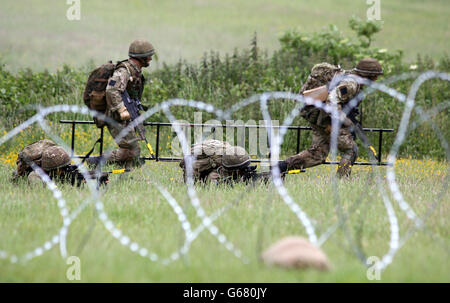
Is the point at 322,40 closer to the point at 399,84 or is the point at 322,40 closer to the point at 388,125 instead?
the point at 399,84

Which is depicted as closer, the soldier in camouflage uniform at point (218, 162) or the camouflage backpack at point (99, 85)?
the soldier in camouflage uniform at point (218, 162)

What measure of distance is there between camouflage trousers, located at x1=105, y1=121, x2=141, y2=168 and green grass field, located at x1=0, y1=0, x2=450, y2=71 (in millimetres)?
8439

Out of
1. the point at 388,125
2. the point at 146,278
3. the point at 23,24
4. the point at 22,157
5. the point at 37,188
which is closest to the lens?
the point at 146,278

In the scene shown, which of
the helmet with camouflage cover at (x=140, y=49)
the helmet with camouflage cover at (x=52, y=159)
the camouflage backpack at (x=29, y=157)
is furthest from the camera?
the helmet with camouflage cover at (x=140, y=49)

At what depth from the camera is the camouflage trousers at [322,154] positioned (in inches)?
344

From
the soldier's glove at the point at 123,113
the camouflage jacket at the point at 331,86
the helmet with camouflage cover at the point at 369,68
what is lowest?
the soldier's glove at the point at 123,113

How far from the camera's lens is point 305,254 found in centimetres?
431

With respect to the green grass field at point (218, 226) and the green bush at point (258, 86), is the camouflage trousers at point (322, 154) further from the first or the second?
the green bush at point (258, 86)

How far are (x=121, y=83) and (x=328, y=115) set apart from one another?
2.83m

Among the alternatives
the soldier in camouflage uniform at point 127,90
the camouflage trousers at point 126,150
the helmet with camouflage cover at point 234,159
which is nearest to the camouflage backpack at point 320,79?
the helmet with camouflage cover at point 234,159

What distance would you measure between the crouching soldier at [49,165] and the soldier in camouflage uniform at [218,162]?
126 cm

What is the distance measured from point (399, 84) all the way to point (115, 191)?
8.37 meters

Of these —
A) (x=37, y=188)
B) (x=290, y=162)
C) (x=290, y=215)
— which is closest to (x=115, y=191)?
(x=37, y=188)

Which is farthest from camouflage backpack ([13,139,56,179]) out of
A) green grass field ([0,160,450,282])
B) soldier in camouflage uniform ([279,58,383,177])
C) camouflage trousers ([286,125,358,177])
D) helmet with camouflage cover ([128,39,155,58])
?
camouflage trousers ([286,125,358,177])
